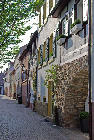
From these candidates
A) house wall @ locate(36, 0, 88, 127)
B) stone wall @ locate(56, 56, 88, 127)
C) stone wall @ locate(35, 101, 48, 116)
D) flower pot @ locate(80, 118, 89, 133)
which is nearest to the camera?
house wall @ locate(36, 0, 88, 127)

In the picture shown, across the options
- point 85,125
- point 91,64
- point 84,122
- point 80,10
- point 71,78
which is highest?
point 80,10

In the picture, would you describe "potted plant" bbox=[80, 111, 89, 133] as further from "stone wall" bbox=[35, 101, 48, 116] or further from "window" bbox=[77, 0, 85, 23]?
"stone wall" bbox=[35, 101, 48, 116]

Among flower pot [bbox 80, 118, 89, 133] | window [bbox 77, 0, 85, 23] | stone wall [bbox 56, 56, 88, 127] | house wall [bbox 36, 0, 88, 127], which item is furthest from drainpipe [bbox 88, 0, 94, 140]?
stone wall [bbox 56, 56, 88, 127]

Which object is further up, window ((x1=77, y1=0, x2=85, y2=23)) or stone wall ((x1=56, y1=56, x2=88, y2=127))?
window ((x1=77, y1=0, x2=85, y2=23))

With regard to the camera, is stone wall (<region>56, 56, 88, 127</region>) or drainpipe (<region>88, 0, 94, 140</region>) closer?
drainpipe (<region>88, 0, 94, 140</region>)

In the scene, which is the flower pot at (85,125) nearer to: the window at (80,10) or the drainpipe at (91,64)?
the drainpipe at (91,64)

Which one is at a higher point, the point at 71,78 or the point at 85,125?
the point at 71,78

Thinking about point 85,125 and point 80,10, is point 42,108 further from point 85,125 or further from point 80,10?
point 80,10

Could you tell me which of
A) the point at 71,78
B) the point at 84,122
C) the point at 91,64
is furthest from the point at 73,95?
the point at 91,64

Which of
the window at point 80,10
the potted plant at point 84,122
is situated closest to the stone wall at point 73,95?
the potted plant at point 84,122

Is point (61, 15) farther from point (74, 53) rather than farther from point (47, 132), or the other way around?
point (47, 132)

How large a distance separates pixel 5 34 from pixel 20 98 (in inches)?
993

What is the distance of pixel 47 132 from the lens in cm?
1263

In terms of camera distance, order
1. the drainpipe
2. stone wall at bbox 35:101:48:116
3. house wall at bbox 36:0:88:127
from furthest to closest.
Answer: stone wall at bbox 35:101:48:116, house wall at bbox 36:0:88:127, the drainpipe
